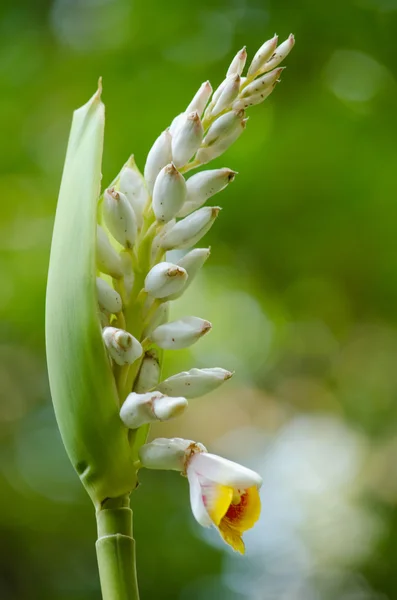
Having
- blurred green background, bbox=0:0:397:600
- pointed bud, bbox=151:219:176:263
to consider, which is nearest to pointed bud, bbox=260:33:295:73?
pointed bud, bbox=151:219:176:263

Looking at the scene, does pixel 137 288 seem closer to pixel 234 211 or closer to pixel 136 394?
pixel 136 394

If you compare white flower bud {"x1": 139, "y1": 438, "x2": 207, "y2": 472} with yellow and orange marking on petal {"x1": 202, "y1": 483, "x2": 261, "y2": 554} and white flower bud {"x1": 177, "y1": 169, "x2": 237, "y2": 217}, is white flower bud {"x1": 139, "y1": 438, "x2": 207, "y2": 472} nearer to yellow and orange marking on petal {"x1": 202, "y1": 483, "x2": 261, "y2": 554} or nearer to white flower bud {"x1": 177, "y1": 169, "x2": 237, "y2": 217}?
yellow and orange marking on petal {"x1": 202, "y1": 483, "x2": 261, "y2": 554}

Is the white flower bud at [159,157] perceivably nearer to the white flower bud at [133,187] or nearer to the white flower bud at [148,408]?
the white flower bud at [133,187]

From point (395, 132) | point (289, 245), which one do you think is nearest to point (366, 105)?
point (395, 132)

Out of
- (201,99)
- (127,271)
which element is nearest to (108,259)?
(127,271)

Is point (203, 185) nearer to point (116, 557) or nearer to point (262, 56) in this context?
point (262, 56)
